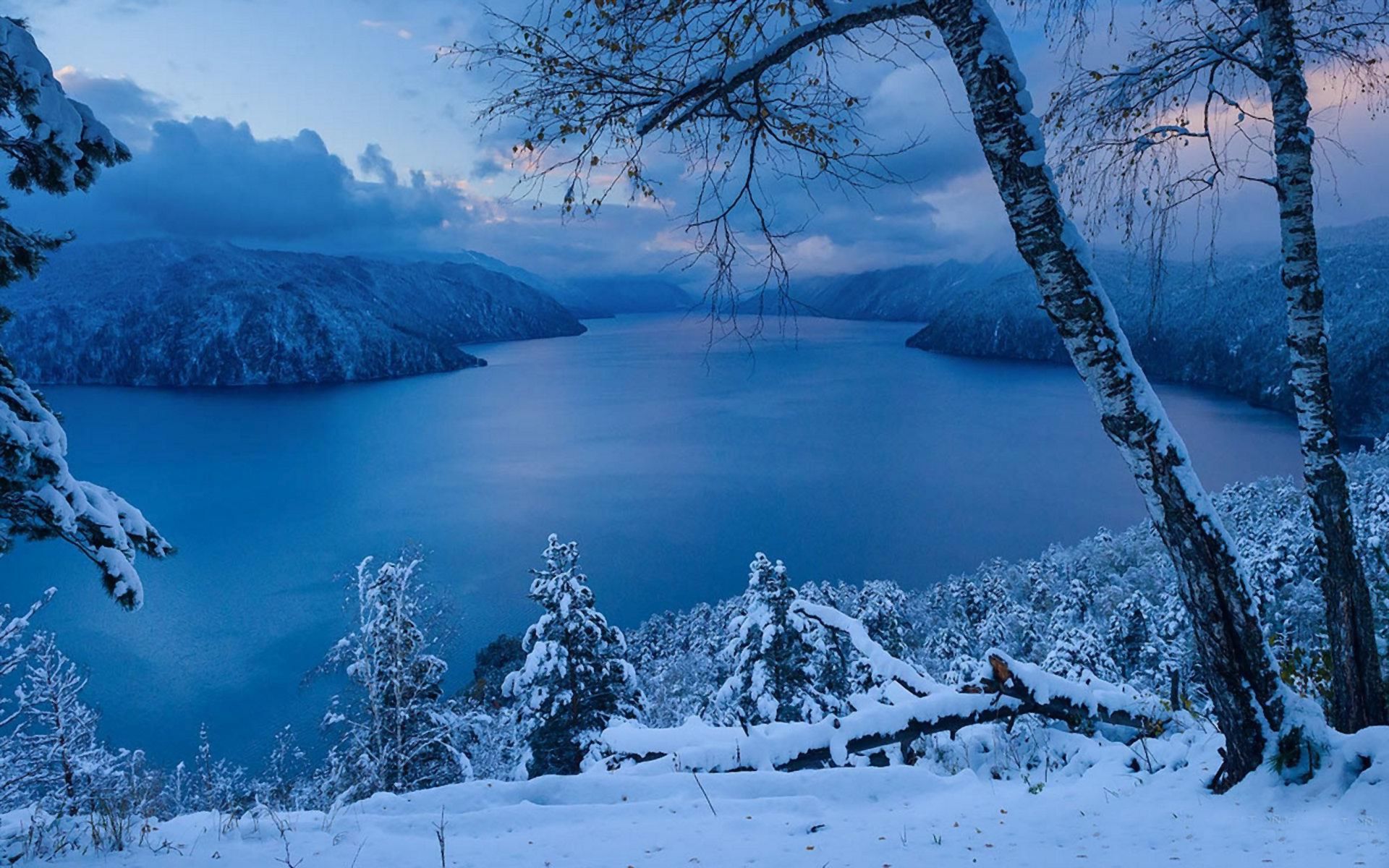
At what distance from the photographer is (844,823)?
3248mm

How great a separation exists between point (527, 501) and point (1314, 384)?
59645 millimetres

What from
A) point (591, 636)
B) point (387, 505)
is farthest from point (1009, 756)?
point (387, 505)

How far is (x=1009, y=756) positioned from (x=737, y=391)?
364 feet

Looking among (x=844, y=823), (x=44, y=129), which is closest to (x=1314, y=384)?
(x=844, y=823)

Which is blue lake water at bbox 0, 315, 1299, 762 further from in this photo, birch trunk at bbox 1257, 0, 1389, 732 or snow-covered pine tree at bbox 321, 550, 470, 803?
birch trunk at bbox 1257, 0, 1389, 732

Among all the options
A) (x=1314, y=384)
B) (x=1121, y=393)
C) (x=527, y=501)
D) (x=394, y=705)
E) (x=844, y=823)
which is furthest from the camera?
(x=527, y=501)

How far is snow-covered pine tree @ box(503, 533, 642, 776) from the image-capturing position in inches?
509

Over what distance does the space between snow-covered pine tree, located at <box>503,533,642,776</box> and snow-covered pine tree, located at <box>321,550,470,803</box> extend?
5.02ft

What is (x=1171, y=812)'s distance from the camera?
300 centimetres

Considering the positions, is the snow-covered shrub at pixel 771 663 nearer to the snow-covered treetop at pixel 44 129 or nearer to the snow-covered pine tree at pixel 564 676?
the snow-covered pine tree at pixel 564 676

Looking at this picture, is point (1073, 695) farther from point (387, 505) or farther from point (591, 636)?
point (387, 505)

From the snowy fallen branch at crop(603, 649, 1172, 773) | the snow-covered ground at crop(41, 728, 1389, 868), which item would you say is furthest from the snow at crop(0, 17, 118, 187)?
the snowy fallen branch at crop(603, 649, 1172, 773)

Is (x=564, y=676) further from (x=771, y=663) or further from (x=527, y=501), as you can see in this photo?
(x=527, y=501)

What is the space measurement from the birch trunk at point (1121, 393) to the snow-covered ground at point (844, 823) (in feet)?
1.46
